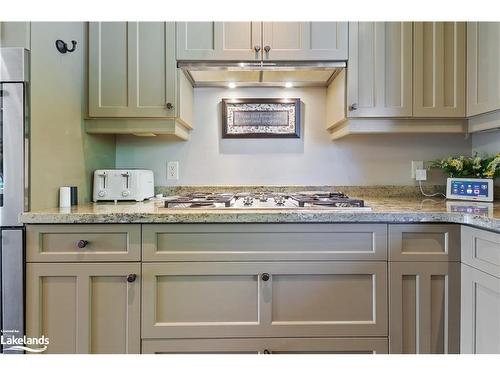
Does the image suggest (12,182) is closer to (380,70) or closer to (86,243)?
(86,243)

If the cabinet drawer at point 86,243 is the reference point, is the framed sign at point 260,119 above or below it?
above

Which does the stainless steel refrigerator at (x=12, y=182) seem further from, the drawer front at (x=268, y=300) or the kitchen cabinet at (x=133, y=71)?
the drawer front at (x=268, y=300)

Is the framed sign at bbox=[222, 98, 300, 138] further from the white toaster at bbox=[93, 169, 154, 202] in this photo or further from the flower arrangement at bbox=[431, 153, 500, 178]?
the flower arrangement at bbox=[431, 153, 500, 178]

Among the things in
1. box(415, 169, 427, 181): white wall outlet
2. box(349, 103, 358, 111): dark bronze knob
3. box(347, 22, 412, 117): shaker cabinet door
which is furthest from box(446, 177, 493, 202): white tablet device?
box(349, 103, 358, 111): dark bronze knob

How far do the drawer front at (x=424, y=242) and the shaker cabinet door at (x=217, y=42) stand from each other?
3.70ft

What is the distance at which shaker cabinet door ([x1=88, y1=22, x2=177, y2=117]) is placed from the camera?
1.52 meters

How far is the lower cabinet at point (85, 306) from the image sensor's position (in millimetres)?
1157

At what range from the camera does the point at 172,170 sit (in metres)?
1.91

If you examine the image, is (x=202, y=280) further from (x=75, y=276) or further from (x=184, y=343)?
(x=75, y=276)

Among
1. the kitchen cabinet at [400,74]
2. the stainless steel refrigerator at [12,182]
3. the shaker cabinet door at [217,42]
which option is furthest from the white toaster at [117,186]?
the kitchen cabinet at [400,74]

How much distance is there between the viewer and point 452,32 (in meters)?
1.55

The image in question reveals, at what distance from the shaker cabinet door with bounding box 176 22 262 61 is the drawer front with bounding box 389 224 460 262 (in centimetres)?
113

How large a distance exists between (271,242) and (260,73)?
1.02m

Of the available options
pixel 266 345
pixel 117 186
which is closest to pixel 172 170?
pixel 117 186
